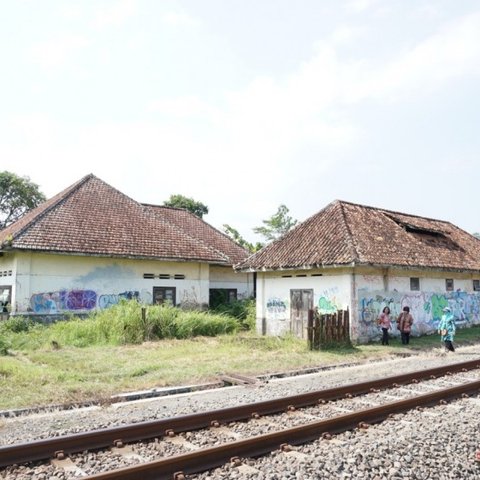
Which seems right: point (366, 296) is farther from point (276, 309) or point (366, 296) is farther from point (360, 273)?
point (276, 309)

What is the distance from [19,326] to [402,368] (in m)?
14.1

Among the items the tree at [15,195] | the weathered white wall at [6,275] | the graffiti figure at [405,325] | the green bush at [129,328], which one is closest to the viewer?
the green bush at [129,328]

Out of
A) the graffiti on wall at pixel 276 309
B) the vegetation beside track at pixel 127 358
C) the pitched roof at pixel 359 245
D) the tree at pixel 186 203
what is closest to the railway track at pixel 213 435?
the vegetation beside track at pixel 127 358

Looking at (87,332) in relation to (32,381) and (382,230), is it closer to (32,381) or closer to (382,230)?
(32,381)

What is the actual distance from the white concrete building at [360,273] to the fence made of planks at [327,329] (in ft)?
4.08

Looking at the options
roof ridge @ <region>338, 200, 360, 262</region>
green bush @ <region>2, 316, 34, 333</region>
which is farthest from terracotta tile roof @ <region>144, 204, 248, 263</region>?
green bush @ <region>2, 316, 34, 333</region>

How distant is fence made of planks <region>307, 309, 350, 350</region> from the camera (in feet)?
49.6

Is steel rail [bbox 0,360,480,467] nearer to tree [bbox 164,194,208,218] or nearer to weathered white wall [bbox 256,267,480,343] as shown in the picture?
weathered white wall [bbox 256,267,480,343]

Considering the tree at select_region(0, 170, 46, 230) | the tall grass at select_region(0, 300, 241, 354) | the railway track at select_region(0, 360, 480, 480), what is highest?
the tree at select_region(0, 170, 46, 230)

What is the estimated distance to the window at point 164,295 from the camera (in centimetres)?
2294

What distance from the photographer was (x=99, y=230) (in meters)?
22.5

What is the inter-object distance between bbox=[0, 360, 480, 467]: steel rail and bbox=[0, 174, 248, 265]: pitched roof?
14.7 meters

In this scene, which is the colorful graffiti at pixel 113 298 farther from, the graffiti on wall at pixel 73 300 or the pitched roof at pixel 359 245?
the pitched roof at pixel 359 245

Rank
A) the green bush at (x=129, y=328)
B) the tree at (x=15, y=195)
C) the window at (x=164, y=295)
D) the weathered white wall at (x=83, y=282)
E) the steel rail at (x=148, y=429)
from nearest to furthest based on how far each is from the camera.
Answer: the steel rail at (x=148, y=429), the green bush at (x=129, y=328), the weathered white wall at (x=83, y=282), the window at (x=164, y=295), the tree at (x=15, y=195)
